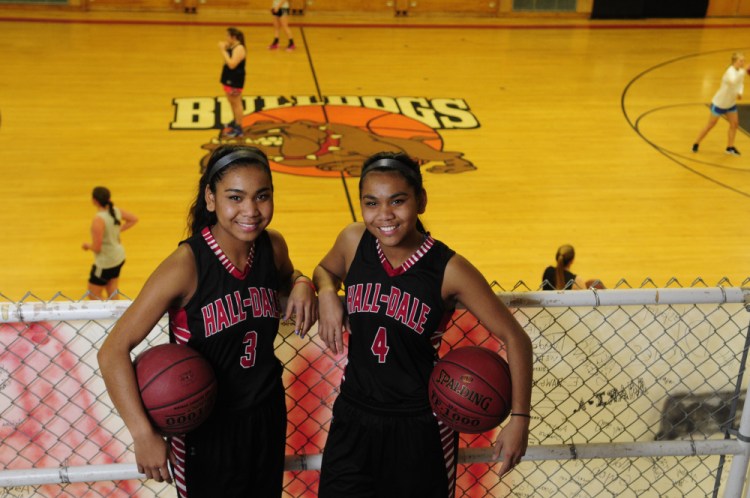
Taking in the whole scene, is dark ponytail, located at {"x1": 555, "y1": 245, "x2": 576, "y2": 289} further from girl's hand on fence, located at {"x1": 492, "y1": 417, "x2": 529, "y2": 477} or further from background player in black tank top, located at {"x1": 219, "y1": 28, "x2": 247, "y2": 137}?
background player in black tank top, located at {"x1": 219, "y1": 28, "x2": 247, "y2": 137}

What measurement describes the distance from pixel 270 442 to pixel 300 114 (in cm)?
944

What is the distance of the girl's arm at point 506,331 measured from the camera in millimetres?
2715

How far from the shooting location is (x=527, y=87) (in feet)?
44.3

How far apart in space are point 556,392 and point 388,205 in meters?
1.16

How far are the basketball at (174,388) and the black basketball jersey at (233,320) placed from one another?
0.12 m

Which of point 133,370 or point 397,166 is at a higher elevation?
point 397,166

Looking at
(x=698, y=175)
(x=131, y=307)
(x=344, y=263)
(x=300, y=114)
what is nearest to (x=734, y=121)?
(x=698, y=175)

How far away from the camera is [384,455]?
2.84m

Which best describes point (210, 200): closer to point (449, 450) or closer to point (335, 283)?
point (335, 283)

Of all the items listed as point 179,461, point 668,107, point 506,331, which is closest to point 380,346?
point 506,331

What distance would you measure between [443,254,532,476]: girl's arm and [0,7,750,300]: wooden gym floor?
5041mm

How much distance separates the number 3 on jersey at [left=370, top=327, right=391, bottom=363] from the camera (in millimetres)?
2770

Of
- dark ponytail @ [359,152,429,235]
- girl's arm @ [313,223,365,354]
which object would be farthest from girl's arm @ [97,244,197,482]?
dark ponytail @ [359,152,429,235]

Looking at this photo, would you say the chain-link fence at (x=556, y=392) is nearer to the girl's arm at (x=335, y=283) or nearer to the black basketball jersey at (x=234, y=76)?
the girl's arm at (x=335, y=283)
